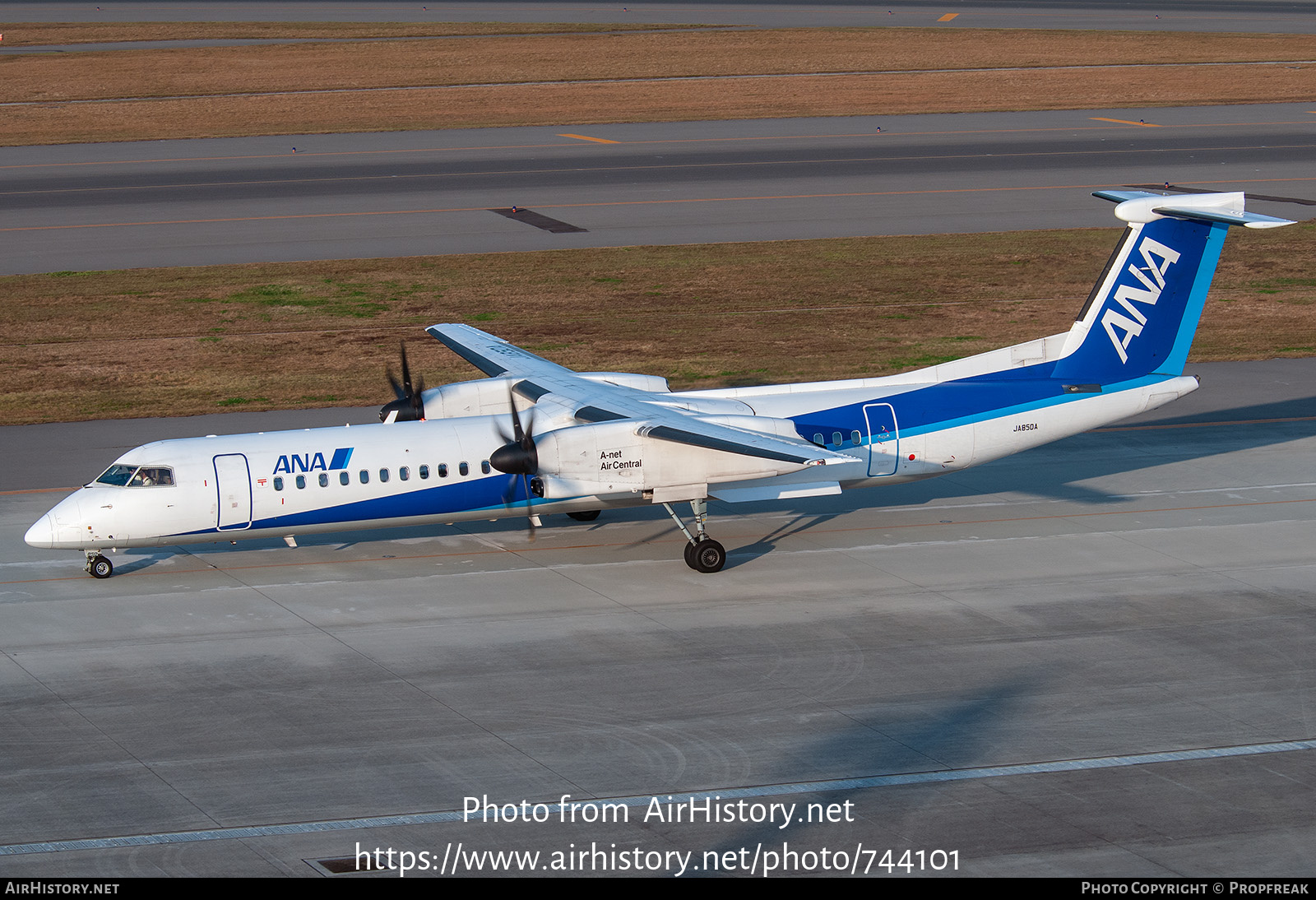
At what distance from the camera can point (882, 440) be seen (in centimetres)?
2652

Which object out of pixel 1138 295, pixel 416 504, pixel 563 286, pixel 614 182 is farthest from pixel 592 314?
pixel 1138 295

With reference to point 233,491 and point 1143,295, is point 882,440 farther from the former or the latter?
point 233,491

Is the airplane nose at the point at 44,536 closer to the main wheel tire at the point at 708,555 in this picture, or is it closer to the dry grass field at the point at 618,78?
the main wheel tire at the point at 708,555

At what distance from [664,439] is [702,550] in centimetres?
252

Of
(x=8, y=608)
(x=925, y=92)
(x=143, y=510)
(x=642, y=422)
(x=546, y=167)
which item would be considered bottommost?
(x=8, y=608)

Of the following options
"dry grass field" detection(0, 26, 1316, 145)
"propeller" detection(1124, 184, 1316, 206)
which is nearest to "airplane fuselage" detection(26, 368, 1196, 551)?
"propeller" detection(1124, 184, 1316, 206)

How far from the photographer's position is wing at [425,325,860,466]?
23344 mm

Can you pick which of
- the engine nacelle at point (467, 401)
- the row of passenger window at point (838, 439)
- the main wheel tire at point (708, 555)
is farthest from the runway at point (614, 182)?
the main wheel tire at point (708, 555)

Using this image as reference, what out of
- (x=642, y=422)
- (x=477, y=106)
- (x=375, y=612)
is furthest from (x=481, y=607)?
(x=477, y=106)

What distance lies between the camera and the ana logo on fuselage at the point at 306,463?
2497 centimetres

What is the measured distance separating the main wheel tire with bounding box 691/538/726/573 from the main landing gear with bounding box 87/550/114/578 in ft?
A: 34.3

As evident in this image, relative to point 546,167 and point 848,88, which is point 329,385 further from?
point 848,88

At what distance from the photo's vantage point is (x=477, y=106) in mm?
72438

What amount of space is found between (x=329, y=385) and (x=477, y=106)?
38328mm
